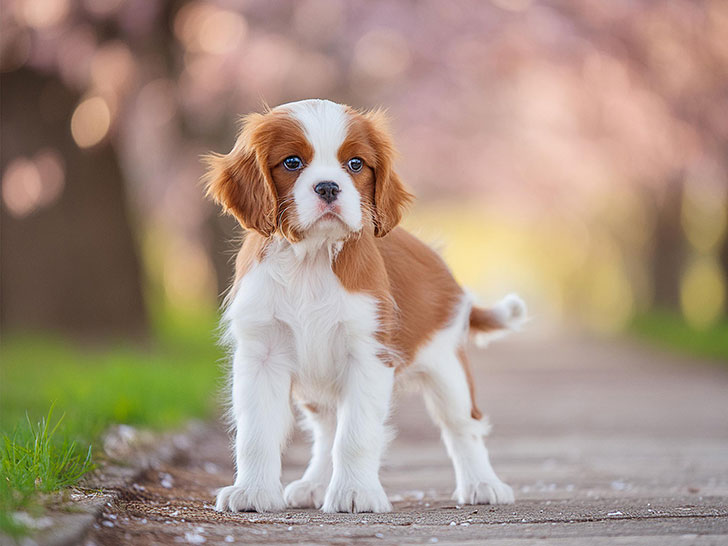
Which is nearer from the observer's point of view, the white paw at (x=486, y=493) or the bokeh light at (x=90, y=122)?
the white paw at (x=486, y=493)

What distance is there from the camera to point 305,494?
16.3 feet

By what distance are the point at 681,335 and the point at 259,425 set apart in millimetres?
15996

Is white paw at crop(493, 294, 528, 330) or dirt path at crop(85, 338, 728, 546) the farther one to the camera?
white paw at crop(493, 294, 528, 330)

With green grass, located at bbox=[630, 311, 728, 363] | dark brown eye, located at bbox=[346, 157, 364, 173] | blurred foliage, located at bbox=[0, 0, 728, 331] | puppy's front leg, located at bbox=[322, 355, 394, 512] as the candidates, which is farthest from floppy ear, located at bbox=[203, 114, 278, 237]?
green grass, located at bbox=[630, 311, 728, 363]

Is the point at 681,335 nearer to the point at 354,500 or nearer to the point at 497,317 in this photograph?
the point at 497,317

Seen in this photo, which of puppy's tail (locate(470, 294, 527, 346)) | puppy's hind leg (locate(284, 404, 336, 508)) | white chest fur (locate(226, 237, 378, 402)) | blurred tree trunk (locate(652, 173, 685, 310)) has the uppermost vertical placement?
blurred tree trunk (locate(652, 173, 685, 310))

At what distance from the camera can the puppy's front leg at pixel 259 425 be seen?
446cm

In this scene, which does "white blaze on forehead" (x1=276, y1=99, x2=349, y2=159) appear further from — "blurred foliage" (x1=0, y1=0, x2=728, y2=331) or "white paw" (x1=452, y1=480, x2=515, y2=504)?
"blurred foliage" (x1=0, y1=0, x2=728, y2=331)

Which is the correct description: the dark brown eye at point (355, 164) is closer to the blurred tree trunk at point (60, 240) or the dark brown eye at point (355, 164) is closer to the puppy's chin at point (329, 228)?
the puppy's chin at point (329, 228)

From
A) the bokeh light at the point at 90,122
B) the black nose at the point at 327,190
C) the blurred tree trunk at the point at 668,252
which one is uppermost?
the blurred tree trunk at the point at 668,252

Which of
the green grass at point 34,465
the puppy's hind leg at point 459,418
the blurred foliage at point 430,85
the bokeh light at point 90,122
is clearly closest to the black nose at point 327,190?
the puppy's hind leg at point 459,418

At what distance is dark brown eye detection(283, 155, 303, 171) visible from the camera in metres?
4.45

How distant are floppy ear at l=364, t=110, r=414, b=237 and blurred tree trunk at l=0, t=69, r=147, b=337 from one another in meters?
10.4

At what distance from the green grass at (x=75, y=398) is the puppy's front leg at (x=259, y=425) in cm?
62
